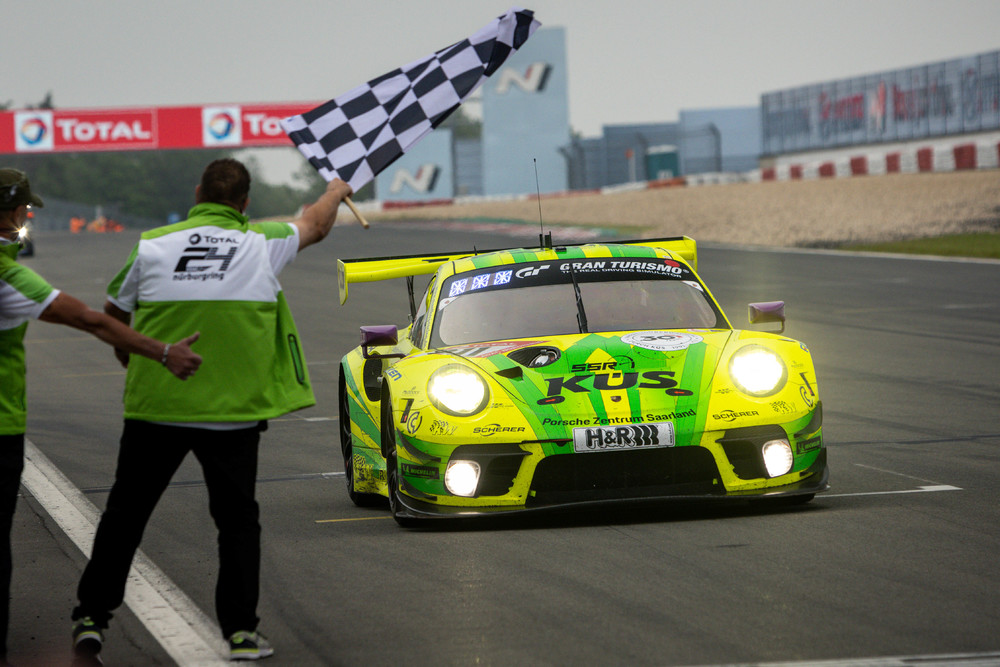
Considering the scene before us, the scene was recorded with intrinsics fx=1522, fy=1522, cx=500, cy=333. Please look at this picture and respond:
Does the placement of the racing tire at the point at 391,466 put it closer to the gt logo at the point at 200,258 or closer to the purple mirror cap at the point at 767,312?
the purple mirror cap at the point at 767,312

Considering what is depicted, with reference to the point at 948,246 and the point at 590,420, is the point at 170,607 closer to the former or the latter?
the point at 590,420

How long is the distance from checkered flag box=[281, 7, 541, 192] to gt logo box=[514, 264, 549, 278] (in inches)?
34.3

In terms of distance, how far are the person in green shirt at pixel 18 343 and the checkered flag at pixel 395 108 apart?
6.84 feet

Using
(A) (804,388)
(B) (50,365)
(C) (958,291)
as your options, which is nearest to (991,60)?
(C) (958,291)

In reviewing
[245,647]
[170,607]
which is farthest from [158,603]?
[245,647]

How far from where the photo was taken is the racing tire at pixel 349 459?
Answer: 7.53 m

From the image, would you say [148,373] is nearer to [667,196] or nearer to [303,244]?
[303,244]

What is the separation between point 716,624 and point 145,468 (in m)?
1.83

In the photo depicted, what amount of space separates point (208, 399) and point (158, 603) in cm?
103

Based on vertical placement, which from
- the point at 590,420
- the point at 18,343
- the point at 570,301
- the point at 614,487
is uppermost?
the point at 18,343

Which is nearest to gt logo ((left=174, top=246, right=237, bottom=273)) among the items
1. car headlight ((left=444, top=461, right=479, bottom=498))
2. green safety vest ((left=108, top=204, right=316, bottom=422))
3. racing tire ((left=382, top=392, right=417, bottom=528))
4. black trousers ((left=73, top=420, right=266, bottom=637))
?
green safety vest ((left=108, top=204, right=316, bottom=422))

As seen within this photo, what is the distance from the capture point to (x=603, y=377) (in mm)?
6566

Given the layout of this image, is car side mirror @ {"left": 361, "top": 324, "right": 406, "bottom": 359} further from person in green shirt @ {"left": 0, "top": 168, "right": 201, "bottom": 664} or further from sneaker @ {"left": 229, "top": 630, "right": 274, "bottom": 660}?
sneaker @ {"left": 229, "top": 630, "right": 274, "bottom": 660}

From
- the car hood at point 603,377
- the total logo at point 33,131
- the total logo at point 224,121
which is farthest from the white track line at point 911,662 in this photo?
the total logo at point 33,131
